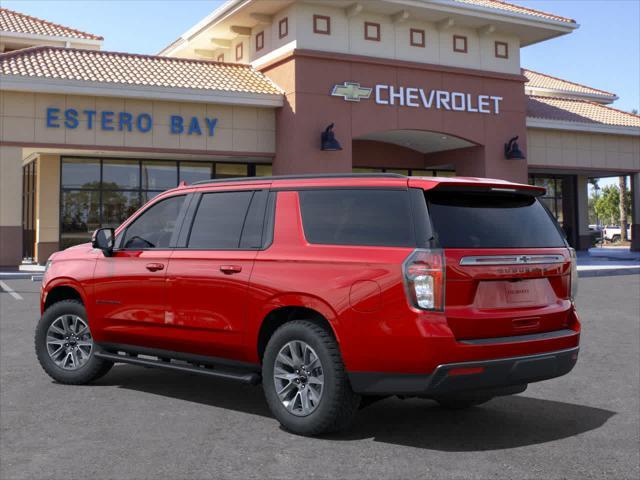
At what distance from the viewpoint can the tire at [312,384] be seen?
543 centimetres

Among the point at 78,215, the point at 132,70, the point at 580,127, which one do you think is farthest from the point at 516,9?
the point at 78,215

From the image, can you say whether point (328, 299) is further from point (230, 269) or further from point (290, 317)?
point (230, 269)

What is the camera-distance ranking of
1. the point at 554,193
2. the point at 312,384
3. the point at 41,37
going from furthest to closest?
the point at 554,193 < the point at 41,37 < the point at 312,384

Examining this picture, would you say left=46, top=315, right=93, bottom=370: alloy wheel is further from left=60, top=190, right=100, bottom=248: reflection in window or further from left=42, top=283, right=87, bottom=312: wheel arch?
left=60, top=190, right=100, bottom=248: reflection in window

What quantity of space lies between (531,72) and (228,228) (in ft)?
138

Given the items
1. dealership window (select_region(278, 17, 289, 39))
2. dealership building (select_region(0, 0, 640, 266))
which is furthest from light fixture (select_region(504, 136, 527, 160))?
dealership window (select_region(278, 17, 289, 39))

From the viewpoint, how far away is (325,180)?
6055 millimetres

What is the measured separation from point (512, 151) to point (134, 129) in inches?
579

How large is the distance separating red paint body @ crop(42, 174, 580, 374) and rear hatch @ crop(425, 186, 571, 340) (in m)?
0.01

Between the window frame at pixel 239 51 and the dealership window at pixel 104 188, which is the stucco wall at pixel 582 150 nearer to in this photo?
the window frame at pixel 239 51

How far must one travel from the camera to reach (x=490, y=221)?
556cm

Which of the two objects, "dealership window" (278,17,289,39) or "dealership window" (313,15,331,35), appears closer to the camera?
"dealership window" (313,15,331,35)

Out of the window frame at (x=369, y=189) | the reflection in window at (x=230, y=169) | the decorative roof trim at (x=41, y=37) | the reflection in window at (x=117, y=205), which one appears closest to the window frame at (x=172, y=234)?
the window frame at (x=369, y=189)

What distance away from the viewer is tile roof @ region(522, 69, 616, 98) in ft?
136
